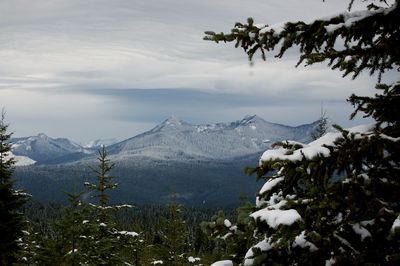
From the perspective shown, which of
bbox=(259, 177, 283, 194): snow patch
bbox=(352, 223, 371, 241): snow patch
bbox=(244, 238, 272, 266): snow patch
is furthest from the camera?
bbox=(259, 177, 283, 194): snow patch

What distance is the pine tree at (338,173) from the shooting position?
548 cm

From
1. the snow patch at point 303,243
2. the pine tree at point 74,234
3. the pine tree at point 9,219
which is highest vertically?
the snow patch at point 303,243

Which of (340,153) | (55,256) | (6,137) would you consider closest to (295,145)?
(340,153)

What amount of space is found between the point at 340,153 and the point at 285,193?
117cm

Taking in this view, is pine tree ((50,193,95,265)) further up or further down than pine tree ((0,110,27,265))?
further up

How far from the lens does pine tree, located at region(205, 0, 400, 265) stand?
18.0 ft

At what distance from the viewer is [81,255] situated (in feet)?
41.5

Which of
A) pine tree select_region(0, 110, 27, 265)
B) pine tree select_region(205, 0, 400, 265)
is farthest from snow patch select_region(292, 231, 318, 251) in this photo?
pine tree select_region(0, 110, 27, 265)

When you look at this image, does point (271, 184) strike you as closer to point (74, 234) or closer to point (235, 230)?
point (235, 230)

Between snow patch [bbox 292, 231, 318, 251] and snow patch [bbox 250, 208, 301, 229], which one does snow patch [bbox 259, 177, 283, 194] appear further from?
snow patch [bbox 292, 231, 318, 251]

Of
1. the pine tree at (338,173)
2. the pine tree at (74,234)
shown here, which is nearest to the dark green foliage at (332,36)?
the pine tree at (338,173)

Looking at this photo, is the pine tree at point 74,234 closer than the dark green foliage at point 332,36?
No

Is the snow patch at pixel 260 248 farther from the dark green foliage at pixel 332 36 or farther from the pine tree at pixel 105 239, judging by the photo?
the pine tree at pixel 105 239

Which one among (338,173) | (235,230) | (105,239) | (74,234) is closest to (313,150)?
(338,173)
